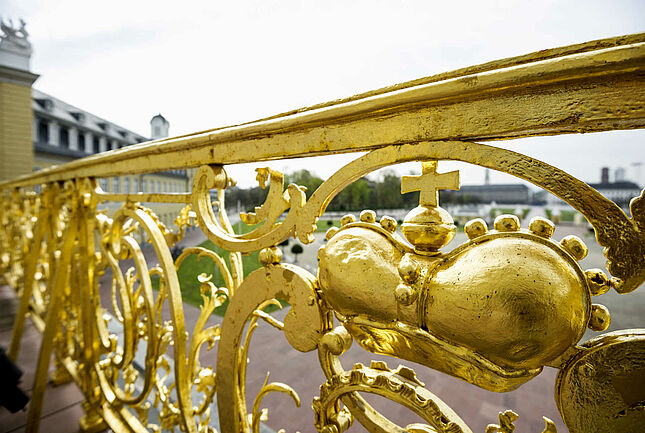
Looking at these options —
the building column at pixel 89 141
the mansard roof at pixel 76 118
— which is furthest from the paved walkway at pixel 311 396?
the building column at pixel 89 141

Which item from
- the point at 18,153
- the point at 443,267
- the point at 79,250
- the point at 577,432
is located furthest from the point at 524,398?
the point at 18,153

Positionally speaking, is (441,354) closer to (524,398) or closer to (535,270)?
(535,270)

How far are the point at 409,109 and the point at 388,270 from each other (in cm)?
22

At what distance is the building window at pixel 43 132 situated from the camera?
9.47 metres

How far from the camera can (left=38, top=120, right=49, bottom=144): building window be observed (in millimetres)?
9467

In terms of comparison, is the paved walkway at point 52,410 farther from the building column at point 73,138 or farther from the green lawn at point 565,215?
the building column at point 73,138

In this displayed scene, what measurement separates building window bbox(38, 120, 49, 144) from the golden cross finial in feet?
43.1

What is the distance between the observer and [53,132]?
9.78 m

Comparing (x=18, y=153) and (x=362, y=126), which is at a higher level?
(x=18, y=153)

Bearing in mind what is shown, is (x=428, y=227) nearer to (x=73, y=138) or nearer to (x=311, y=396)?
(x=311, y=396)

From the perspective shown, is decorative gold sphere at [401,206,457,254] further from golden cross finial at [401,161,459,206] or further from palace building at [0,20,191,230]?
palace building at [0,20,191,230]

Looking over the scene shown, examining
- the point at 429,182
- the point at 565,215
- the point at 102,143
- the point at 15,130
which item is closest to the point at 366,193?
the point at 429,182

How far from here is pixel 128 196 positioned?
911 mm

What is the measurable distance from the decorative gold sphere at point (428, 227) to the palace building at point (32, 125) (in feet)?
22.1
